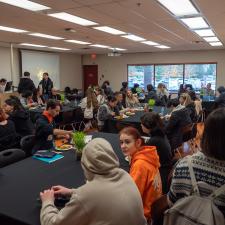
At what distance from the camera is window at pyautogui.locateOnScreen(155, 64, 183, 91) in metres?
12.2

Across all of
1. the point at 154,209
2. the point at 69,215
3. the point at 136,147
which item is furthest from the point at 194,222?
the point at 136,147

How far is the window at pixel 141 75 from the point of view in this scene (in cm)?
1280

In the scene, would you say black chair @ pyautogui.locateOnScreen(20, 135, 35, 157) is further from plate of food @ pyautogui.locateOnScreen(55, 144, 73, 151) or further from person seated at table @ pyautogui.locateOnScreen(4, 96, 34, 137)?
person seated at table @ pyautogui.locateOnScreen(4, 96, 34, 137)

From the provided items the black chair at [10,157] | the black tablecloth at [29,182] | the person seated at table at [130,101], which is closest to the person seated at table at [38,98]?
the person seated at table at [130,101]

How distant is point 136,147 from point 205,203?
1.00 meters

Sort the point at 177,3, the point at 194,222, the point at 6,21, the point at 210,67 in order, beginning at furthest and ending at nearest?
the point at 210,67 → the point at 6,21 → the point at 177,3 → the point at 194,222

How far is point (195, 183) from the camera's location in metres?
1.27

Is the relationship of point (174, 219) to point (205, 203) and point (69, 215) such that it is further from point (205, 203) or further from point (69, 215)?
point (69, 215)

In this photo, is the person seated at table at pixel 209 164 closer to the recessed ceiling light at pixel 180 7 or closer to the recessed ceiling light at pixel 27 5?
the recessed ceiling light at pixel 180 7

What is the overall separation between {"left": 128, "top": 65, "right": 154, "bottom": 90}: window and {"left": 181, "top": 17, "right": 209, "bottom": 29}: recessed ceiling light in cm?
683

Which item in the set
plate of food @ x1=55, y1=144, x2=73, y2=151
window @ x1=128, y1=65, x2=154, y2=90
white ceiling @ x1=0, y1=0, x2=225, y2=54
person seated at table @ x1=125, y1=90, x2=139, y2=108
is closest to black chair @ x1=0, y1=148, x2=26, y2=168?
plate of food @ x1=55, y1=144, x2=73, y2=151

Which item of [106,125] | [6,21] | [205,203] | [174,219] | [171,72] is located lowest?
[106,125]

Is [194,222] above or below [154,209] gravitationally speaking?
above

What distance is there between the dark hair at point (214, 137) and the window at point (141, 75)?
38.3 feet
